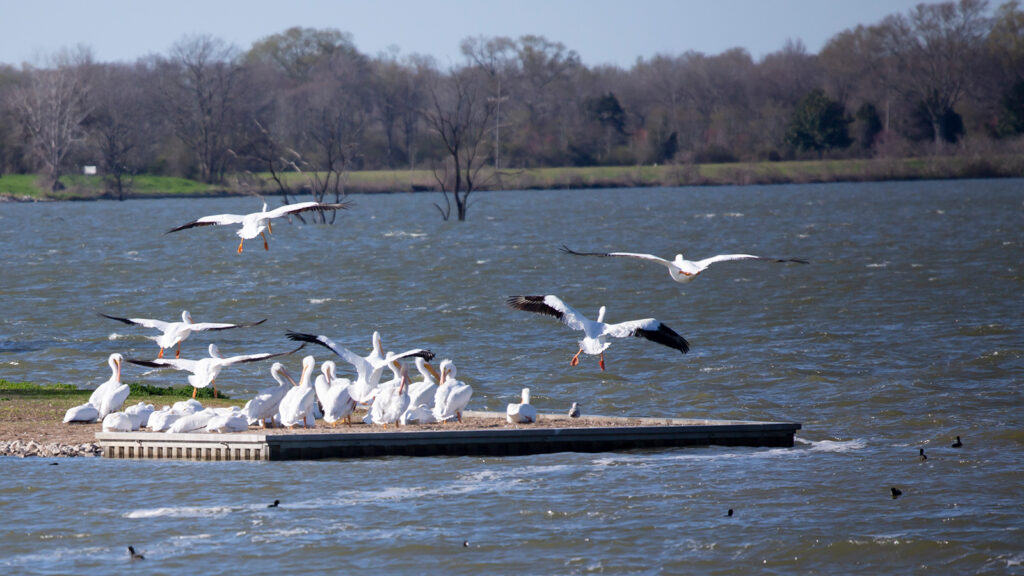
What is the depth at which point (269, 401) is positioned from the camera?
51.1 ft

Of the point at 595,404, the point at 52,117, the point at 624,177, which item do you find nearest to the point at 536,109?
the point at 624,177

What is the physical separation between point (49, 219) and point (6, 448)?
212 feet

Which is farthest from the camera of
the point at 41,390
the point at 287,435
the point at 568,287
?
the point at 568,287

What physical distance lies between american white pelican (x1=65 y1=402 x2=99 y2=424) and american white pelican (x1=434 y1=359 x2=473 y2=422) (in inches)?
166

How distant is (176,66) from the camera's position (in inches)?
4537

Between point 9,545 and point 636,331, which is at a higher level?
point 636,331

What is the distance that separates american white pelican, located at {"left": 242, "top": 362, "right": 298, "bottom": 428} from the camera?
15492 mm

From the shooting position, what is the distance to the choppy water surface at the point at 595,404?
40.6 feet

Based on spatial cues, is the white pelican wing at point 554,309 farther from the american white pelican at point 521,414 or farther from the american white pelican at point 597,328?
the american white pelican at point 521,414

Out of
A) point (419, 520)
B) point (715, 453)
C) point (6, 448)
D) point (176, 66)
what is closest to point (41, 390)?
point (6, 448)

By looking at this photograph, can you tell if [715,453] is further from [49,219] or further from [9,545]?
[49,219]

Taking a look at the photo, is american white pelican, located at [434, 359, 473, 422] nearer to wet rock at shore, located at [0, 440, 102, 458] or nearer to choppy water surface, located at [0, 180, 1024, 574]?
choppy water surface, located at [0, 180, 1024, 574]

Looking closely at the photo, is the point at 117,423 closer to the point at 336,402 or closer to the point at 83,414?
the point at 83,414

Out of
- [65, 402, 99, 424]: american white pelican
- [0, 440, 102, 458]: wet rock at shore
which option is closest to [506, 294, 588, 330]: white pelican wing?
[0, 440, 102, 458]: wet rock at shore
